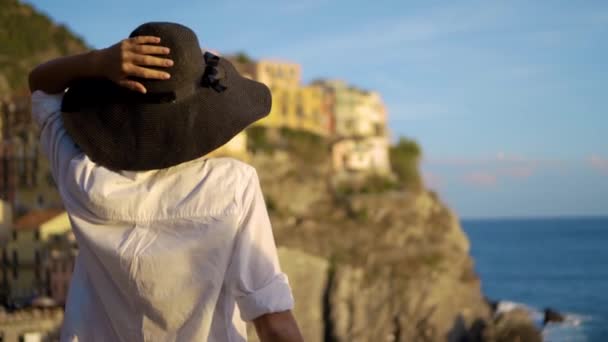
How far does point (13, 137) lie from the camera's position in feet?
85.5

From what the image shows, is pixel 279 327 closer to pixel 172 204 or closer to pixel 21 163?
→ pixel 172 204

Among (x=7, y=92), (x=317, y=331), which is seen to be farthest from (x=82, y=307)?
(x=7, y=92)

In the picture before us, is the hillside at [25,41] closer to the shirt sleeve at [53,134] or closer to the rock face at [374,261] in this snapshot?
the rock face at [374,261]

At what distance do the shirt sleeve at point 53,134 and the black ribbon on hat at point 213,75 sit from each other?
0.29 metres

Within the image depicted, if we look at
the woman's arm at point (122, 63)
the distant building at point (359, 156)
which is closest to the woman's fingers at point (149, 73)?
the woman's arm at point (122, 63)

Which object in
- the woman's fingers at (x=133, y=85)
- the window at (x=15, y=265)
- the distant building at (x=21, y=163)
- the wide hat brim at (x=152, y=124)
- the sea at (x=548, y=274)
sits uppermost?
the woman's fingers at (x=133, y=85)

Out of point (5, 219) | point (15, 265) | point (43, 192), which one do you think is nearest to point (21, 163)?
point (43, 192)

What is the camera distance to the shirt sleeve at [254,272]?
1.39 metres

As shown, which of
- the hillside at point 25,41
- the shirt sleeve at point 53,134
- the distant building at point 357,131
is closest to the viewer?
the shirt sleeve at point 53,134

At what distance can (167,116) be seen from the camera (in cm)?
142

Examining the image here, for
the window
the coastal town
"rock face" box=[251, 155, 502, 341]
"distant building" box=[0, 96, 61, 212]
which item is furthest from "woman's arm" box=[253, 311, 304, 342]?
"rock face" box=[251, 155, 502, 341]

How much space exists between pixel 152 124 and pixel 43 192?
95.2 feet

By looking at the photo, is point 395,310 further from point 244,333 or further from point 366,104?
point 244,333

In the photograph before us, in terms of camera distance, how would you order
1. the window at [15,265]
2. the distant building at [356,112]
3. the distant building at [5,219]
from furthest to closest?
1. the distant building at [356,112]
2. the distant building at [5,219]
3. the window at [15,265]
